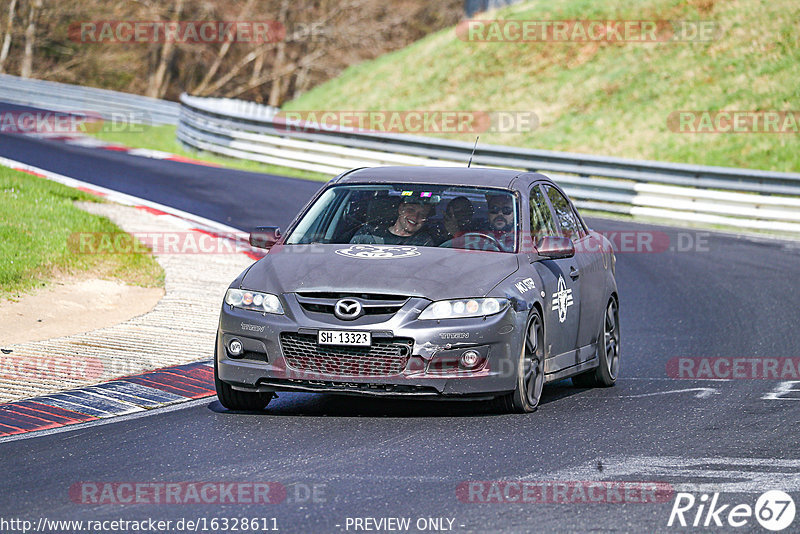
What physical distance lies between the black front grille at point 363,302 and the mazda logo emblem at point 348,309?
31 millimetres

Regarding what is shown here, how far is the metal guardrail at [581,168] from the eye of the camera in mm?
23875

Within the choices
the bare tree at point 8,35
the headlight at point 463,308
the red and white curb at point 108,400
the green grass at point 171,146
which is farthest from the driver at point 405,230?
the bare tree at point 8,35

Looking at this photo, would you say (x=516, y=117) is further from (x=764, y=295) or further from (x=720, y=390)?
(x=720, y=390)

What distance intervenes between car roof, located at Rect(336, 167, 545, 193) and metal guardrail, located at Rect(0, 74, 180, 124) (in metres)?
28.8

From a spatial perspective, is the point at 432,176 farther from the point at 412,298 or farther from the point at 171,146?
the point at 171,146

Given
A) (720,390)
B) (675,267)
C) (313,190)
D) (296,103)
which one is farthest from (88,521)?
(296,103)

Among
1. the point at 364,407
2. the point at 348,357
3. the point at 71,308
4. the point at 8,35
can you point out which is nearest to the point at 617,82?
the point at 71,308

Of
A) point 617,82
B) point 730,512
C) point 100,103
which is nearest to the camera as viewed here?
point 730,512

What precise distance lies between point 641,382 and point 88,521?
5770mm

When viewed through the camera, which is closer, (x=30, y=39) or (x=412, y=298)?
(x=412, y=298)

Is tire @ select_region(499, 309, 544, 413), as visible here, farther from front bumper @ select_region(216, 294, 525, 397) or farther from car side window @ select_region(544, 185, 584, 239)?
car side window @ select_region(544, 185, 584, 239)

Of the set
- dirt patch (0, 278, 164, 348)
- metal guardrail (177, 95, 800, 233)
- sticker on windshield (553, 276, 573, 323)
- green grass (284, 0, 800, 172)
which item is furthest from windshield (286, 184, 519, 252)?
green grass (284, 0, 800, 172)

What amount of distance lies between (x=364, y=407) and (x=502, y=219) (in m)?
1.65

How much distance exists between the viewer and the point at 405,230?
30.2 ft
